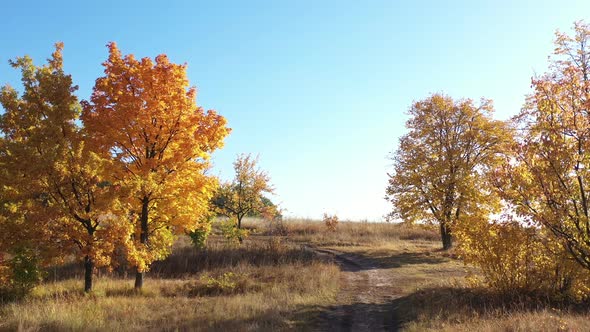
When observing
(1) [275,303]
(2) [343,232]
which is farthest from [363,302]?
(2) [343,232]

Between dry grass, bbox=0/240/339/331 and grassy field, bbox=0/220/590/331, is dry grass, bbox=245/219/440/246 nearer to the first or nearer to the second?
grassy field, bbox=0/220/590/331

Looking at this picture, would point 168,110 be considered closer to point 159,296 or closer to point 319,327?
point 159,296

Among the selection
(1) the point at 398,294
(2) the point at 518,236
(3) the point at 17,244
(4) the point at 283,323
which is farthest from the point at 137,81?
(2) the point at 518,236

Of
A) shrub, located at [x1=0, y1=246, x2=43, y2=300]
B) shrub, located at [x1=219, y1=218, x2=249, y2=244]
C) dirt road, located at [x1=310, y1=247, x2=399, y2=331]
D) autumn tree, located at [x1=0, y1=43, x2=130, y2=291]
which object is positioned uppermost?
autumn tree, located at [x1=0, y1=43, x2=130, y2=291]

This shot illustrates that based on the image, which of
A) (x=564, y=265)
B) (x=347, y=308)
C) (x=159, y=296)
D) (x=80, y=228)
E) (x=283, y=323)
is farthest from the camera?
(x=159, y=296)

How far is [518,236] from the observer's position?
46.4ft

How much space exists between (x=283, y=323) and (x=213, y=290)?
7434mm

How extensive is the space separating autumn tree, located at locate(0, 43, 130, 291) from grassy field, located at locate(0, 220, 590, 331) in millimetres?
2247

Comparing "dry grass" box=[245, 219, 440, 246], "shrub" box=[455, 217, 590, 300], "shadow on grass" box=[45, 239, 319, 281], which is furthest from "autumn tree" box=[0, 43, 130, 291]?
"dry grass" box=[245, 219, 440, 246]

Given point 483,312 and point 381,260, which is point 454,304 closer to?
point 483,312

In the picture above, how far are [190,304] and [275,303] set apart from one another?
3463 mm

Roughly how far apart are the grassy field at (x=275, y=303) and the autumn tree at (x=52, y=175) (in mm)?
2247

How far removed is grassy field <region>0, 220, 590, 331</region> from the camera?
1223cm

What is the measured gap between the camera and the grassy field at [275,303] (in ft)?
40.1
